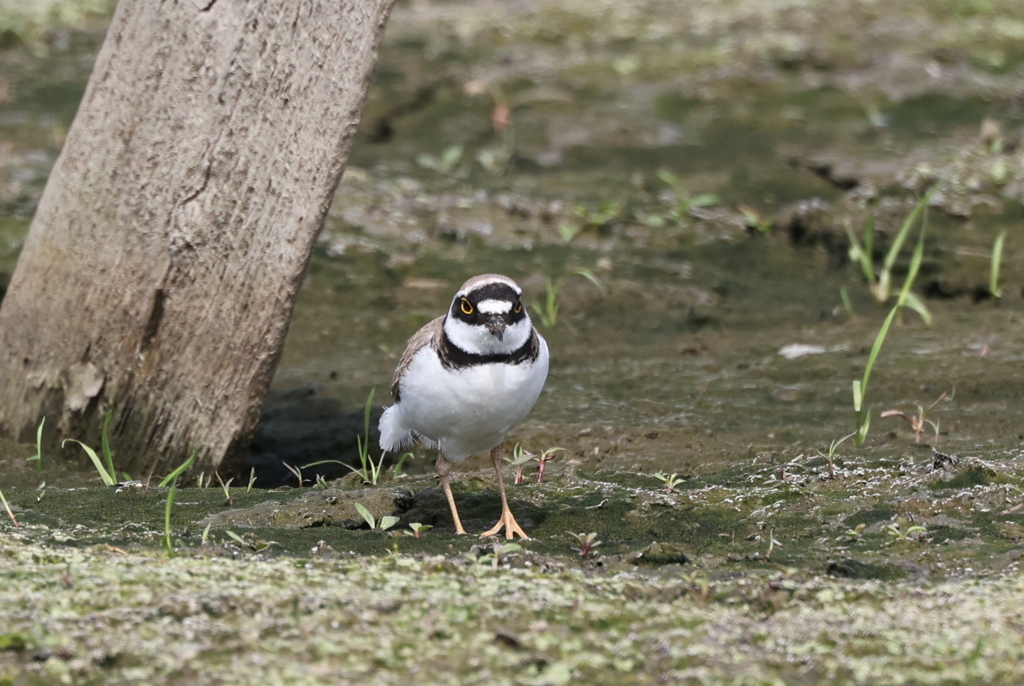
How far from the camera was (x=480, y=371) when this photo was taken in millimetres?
3777

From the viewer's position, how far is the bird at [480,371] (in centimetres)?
377

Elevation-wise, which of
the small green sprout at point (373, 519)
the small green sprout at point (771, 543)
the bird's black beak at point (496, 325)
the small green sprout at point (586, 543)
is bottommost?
the small green sprout at point (373, 519)

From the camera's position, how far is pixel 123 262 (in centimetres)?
444

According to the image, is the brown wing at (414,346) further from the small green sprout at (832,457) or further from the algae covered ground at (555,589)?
the small green sprout at (832,457)

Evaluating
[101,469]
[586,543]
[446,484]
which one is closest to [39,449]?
[101,469]

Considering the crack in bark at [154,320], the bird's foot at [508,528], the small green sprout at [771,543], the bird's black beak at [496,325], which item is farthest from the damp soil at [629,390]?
the bird's black beak at [496,325]

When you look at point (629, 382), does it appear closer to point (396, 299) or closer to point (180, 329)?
point (396, 299)

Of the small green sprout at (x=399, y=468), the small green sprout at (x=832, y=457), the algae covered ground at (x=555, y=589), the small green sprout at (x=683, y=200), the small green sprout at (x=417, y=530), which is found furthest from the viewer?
the small green sprout at (x=683, y=200)

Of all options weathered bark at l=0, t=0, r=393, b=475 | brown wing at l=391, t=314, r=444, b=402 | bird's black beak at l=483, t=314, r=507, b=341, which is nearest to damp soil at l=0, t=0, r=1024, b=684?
weathered bark at l=0, t=0, r=393, b=475

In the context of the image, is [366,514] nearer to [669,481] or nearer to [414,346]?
[414,346]

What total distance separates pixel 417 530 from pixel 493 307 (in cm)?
77

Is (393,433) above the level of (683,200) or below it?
below

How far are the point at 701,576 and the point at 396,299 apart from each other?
3.39 m

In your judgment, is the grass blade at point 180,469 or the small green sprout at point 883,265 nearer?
the grass blade at point 180,469
